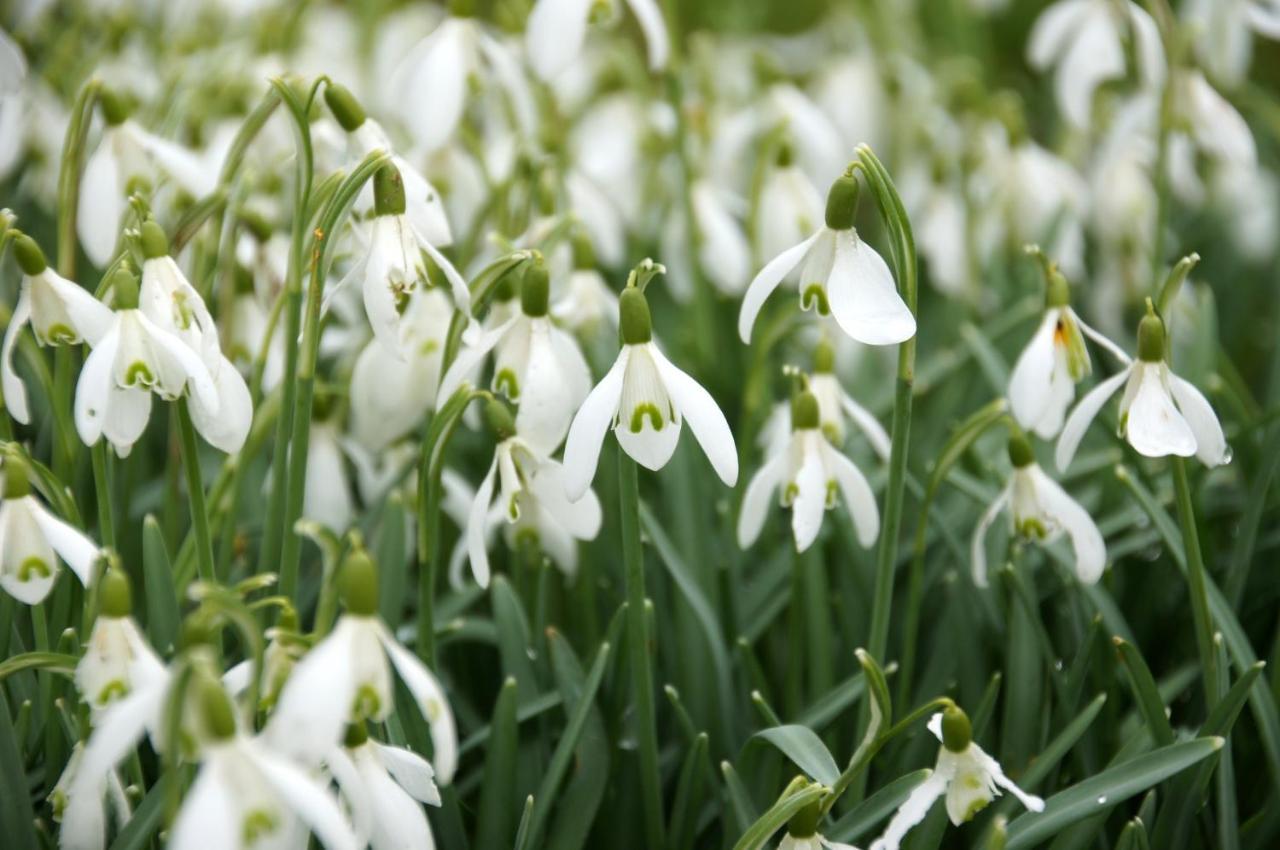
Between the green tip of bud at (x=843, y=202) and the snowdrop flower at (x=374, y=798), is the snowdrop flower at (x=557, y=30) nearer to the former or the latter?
the green tip of bud at (x=843, y=202)

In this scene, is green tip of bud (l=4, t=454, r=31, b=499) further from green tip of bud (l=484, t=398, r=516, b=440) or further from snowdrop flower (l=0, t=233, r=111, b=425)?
green tip of bud (l=484, t=398, r=516, b=440)

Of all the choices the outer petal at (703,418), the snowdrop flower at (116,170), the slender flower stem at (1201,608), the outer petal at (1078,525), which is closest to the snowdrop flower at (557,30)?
the snowdrop flower at (116,170)

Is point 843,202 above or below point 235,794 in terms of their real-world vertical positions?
above

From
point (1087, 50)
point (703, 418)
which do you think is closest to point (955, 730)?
point (703, 418)

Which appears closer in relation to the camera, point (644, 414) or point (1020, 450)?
point (644, 414)

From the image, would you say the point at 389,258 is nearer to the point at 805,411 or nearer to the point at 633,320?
the point at 633,320

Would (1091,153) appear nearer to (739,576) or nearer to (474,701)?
(739,576)
